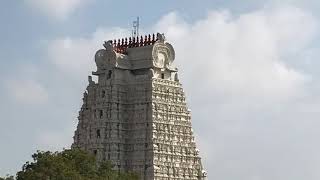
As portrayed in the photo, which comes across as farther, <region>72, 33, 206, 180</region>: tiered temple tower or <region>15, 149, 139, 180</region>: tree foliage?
<region>72, 33, 206, 180</region>: tiered temple tower

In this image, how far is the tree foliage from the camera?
8444 cm

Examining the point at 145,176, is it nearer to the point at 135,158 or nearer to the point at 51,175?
the point at 135,158

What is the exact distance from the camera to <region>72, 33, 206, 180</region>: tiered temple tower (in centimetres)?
11300

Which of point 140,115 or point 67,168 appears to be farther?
point 140,115

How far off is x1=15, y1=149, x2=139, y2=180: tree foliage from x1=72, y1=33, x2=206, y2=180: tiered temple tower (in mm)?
16911

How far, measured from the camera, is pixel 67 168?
8581 centimetres

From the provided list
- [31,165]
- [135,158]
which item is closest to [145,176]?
[135,158]

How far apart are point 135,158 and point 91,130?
22.5 feet

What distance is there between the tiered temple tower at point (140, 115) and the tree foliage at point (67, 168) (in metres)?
16.9

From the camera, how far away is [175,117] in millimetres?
116062

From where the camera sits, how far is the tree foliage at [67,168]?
8444 centimetres

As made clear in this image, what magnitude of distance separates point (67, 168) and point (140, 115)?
29103 millimetres

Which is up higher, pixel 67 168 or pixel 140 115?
pixel 140 115

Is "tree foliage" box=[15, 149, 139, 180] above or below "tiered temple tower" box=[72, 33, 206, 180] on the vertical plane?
below
